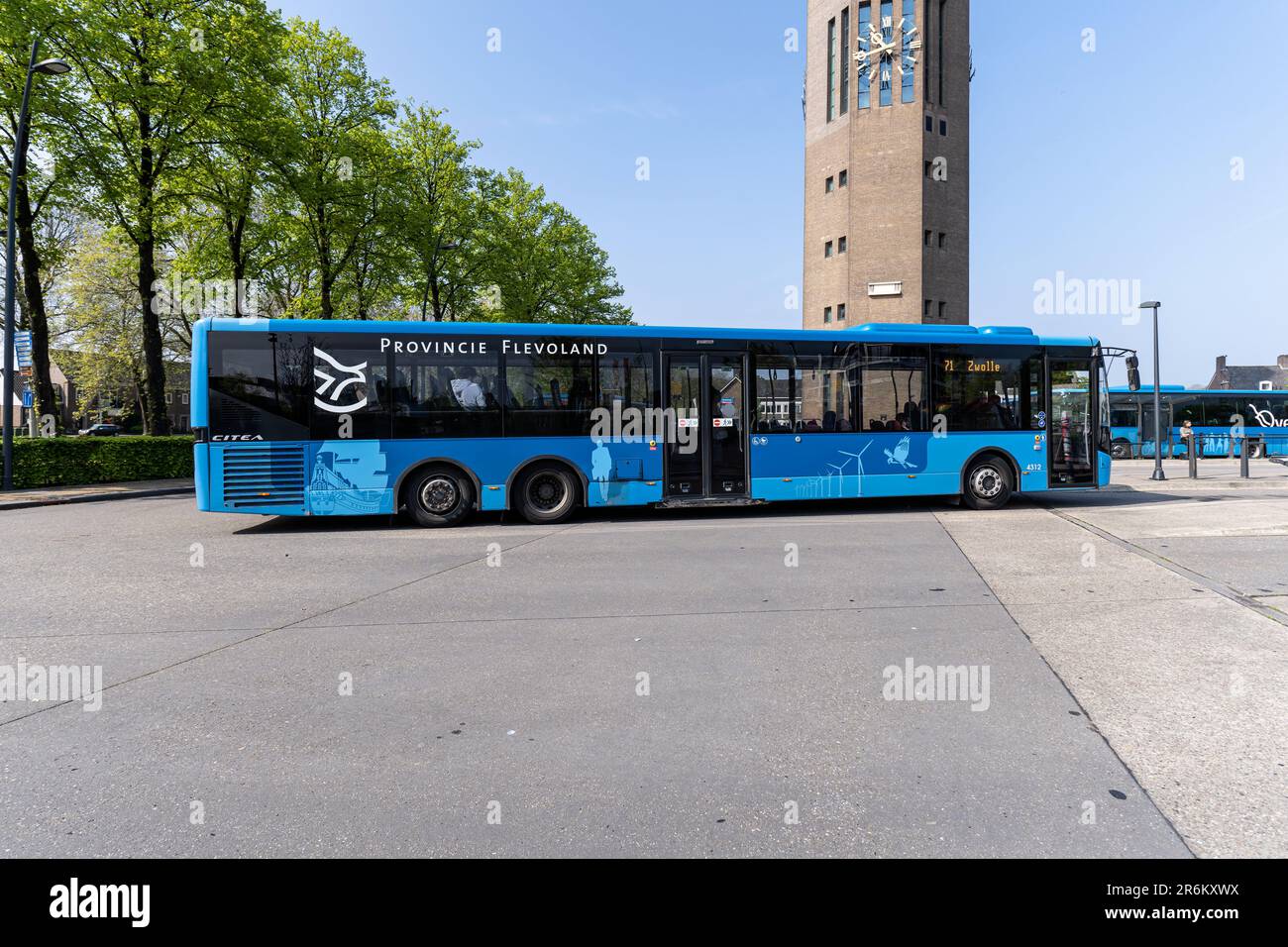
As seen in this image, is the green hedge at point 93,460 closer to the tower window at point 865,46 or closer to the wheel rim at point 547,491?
the wheel rim at point 547,491

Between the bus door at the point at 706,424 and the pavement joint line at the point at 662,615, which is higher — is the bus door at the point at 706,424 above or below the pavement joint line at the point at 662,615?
above

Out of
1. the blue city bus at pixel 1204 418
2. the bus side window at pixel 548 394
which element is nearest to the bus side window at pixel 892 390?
the bus side window at pixel 548 394

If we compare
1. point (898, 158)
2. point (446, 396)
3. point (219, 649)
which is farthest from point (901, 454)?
point (898, 158)

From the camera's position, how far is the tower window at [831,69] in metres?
44.4

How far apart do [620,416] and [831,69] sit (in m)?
41.3

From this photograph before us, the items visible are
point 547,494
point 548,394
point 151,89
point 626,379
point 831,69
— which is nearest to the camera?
point 548,394

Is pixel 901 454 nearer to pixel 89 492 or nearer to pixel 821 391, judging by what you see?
pixel 821 391

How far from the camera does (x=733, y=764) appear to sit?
327 cm

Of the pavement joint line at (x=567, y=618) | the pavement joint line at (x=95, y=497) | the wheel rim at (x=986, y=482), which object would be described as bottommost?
the pavement joint line at (x=567, y=618)

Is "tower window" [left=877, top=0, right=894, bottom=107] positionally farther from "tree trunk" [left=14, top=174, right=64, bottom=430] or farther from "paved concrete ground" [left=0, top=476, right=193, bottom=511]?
"paved concrete ground" [left=0, top=476, right=193, bottom=511]

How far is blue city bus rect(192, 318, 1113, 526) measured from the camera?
11.1m

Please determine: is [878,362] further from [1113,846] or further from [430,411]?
[1113,846]

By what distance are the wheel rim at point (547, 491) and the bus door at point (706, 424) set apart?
1766mm

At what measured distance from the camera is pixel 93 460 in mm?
18953
